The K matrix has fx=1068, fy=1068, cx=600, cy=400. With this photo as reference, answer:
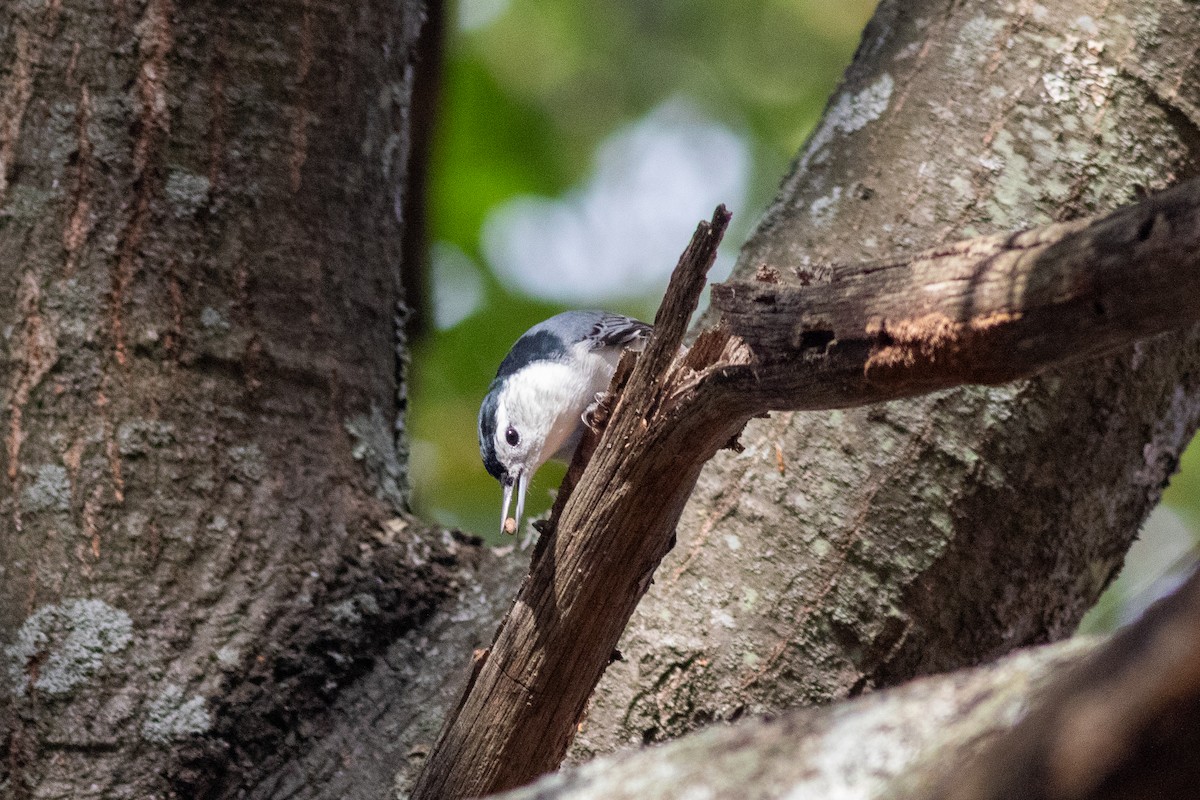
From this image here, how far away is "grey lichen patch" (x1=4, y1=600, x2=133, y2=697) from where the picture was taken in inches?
79.8

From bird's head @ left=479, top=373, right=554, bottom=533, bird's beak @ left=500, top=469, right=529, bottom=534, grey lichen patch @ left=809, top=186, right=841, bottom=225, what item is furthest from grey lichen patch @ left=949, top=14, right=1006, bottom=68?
bird's beak @ left=500, top=469, right=529, bottom=534

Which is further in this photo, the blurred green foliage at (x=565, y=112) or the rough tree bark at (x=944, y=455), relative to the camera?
the blurred green foliage at (x=565, y=112)

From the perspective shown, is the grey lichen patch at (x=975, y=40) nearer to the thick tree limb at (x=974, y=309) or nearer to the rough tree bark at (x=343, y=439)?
the rough tree bark at (x=343, y=439)

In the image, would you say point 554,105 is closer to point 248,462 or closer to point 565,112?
point 565,112

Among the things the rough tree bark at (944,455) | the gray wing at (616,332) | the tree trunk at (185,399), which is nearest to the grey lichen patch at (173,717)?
the tree trunk at (185,399)

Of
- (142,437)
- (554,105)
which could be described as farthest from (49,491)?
(554,105)

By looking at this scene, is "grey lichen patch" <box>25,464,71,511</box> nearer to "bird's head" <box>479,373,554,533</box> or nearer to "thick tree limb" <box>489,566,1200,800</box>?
"bird's head" <box>479,373,554,533</box>

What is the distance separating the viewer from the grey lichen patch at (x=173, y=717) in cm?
201

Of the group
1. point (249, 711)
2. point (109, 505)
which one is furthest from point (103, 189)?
point (249, 711)

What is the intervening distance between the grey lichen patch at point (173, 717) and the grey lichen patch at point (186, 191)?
998mm

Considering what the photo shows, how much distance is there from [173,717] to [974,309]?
1634mm

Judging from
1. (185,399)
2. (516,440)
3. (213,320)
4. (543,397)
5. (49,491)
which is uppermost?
(543,397)

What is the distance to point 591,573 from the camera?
1.57 m

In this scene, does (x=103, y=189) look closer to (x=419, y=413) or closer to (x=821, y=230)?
(x=821, y=230)
